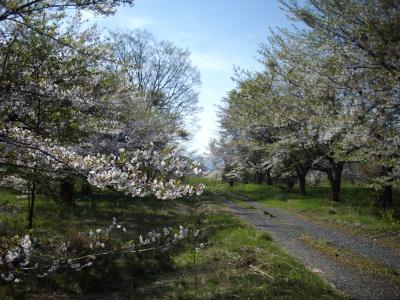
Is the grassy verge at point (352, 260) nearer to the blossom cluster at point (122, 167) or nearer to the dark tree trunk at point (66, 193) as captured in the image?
the blossom cluster at point (122, 167)

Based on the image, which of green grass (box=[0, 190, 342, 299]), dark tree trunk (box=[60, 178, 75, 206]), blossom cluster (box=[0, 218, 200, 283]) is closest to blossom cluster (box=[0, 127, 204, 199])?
blossom cluster (box=[0, 218, 200, 283])

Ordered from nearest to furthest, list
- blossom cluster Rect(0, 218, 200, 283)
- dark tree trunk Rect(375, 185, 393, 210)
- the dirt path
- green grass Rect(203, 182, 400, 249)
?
1. blossom cluster Rect(0, 218, 200, 283)
2. the dirt path
3. green grass Rect(203, 182, 400, 249)
4. dark tree trunk Rect(375, 185, 393, 210)

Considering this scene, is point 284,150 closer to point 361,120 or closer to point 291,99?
point 291,99

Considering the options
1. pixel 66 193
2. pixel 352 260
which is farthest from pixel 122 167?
pixel 66 193

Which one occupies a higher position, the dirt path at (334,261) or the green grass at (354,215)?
the green grass at (354,215)

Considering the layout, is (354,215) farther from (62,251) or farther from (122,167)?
(122,167)

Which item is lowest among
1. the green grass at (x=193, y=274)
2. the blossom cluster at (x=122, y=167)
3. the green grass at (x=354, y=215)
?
the green grass at (x=193, y=274)

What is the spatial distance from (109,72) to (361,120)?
381 inches

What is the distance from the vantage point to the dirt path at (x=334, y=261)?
8.30 meters

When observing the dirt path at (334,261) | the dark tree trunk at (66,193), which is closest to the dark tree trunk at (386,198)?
the dirt path at (334,261)

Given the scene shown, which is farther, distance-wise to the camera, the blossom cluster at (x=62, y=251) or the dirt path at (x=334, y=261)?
the dirt path at (x=334, y=261)

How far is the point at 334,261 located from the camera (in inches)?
417

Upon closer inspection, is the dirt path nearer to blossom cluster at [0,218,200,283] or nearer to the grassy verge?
the grassy verge

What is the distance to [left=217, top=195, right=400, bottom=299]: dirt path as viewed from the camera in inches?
327
